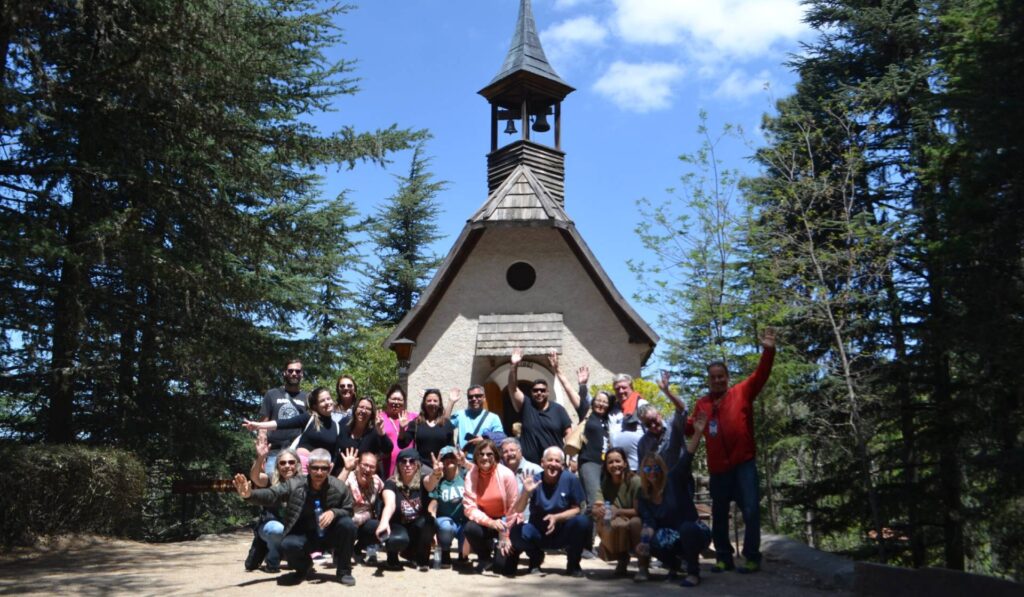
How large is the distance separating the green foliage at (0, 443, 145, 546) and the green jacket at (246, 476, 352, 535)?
420 centimetres

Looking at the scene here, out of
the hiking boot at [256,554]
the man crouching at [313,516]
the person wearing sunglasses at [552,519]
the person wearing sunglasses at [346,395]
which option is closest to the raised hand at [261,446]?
the man crouching at [313,516]

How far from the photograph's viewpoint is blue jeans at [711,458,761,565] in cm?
704

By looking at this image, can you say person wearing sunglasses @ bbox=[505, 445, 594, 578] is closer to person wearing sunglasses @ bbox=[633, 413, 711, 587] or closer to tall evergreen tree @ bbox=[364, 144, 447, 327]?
person wearing sunglasses @ bbox=[633, 413, 711, 587]

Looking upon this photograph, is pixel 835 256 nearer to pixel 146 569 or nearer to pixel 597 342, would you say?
pixel 597 342

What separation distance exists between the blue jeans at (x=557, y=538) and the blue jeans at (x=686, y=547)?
66 cm

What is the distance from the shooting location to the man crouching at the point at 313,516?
6.77 m

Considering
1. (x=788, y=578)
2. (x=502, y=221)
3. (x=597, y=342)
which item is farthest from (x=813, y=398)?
(x=788, y=578)

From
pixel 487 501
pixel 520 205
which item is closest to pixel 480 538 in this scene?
pixel 487 501

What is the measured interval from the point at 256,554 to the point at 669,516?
3.84 metres

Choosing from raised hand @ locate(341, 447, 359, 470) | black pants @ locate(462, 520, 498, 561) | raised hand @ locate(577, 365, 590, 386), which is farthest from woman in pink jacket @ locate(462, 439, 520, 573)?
raised hand @ locate(577, 365, 590, 386)

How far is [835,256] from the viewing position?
37.1 feet

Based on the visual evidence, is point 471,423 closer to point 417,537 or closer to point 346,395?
point 346,395

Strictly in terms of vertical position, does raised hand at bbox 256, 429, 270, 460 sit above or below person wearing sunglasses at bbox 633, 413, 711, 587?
above

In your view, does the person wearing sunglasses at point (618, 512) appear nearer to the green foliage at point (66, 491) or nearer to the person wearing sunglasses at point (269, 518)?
the person wearing sunglasses at point (269, 518)
